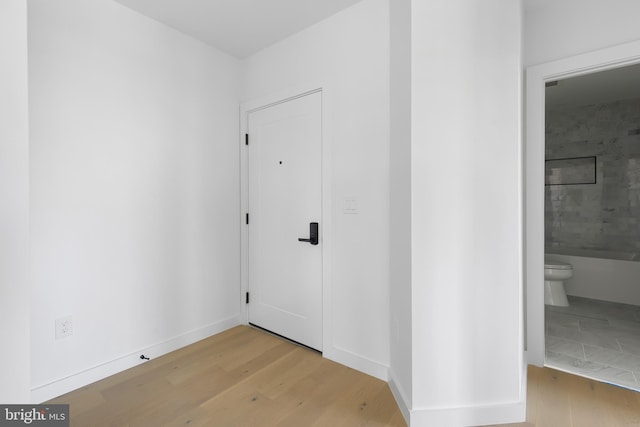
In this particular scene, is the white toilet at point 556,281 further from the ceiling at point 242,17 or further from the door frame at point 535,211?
the ceiling at point 242,17

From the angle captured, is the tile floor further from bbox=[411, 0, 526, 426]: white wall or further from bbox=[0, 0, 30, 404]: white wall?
bbox=[0, 0, 30, 404]: white wall

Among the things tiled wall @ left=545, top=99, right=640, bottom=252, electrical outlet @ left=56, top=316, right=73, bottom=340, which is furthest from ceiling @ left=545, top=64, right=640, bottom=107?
electrical outlet @ left=56, top=316, right=73, bottom=340

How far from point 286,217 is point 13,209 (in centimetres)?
172

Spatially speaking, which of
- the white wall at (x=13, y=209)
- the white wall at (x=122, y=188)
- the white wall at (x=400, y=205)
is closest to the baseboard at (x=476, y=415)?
the white wall at (x=400, y=205)

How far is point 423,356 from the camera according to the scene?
1552 millimetres

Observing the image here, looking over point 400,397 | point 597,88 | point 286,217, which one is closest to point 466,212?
point 400,397

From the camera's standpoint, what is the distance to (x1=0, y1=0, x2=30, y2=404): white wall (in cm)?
98

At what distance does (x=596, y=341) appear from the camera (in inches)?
95.8

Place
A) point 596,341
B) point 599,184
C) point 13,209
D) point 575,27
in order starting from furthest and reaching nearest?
point 599,184 → point 596,341 → point 575,27 → point 13,209

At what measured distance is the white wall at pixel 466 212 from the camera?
4.99 ft

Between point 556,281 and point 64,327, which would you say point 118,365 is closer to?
point 64,327

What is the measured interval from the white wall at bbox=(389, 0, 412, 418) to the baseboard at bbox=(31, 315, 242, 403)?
1.61 metres

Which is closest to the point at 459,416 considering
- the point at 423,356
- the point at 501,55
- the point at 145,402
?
the point at 423,356

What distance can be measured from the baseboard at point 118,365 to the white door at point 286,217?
1.39 ft
